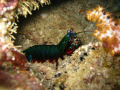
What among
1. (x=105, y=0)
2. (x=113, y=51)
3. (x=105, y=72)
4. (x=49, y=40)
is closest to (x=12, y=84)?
(x=105, y=72)

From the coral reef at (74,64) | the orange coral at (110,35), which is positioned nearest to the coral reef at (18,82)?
the coral reef at (74,64)

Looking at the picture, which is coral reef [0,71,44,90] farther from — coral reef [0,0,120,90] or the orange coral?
the orange coral

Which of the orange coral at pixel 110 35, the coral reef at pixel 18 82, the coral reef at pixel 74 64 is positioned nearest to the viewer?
the coral reef at pixel 18 82

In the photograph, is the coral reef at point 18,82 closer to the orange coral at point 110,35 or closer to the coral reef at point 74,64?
the coral reef at point 74,64

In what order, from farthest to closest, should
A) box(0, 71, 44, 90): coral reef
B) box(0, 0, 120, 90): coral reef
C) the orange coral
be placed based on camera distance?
the orange coral, box(0, 0, 120, 90): coral reef, box(0, 71, 44, 90): coral reef

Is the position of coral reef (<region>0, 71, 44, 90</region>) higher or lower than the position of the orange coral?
lower

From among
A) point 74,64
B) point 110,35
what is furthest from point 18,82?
point 110,35

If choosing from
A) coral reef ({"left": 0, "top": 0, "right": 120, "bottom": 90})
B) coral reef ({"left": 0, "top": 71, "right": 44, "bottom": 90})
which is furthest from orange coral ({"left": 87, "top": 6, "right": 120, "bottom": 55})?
coral reef ({"left": 0, "top": 71, "right": 44, "bottom": 90})

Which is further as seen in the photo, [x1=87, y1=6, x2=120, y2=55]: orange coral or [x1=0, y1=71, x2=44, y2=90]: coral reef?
[x1=87, y1=6, x2=120, y2=55]: orange coral

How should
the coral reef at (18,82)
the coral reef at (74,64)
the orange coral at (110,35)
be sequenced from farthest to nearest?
the orange coral at (110,35) < the coral reef at (74,64) < the coral reef at (18,82)

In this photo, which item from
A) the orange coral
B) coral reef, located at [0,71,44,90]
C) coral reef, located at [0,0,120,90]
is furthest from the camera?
the orange coral

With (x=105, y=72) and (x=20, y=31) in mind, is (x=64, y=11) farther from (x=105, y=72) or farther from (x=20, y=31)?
(x=105, y=72)
